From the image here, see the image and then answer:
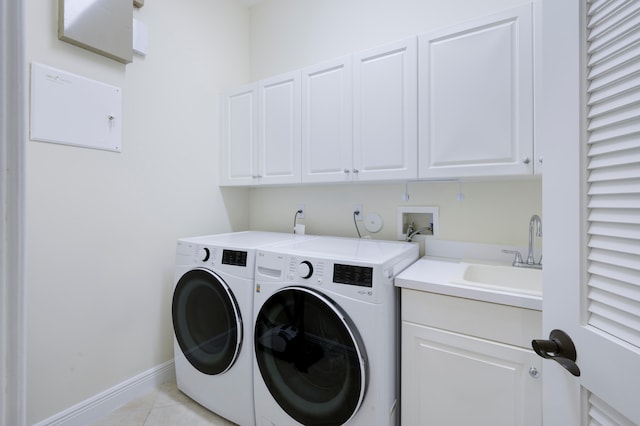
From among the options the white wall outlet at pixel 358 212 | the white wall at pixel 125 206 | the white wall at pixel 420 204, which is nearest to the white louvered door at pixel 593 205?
the white wall at pixel 420 204

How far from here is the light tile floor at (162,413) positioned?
1.60 m

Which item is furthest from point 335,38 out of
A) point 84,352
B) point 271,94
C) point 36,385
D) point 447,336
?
point 36,385

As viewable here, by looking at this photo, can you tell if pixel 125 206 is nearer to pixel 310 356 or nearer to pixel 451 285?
pixel 310 356

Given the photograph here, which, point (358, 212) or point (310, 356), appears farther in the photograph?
point (358, 212)

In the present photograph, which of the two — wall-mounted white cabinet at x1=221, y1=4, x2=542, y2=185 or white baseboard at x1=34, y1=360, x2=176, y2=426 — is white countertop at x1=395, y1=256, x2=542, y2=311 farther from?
white baseboard at x1=34, y1=360, x2=176, y2=426

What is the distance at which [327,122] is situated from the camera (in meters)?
1.85

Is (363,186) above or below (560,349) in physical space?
above

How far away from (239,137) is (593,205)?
2.13 metres

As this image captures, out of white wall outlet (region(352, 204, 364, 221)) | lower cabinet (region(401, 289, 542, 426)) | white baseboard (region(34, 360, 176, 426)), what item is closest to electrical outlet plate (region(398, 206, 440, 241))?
white wall outlet (region(352, 204, 364, 221))

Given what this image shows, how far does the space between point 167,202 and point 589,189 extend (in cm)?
213

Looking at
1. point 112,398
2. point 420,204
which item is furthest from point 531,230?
point 112,398

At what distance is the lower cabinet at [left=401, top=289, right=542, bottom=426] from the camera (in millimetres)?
1062

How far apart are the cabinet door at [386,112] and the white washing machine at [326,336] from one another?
48 cm

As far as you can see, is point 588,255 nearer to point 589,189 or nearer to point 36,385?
point 589,189
